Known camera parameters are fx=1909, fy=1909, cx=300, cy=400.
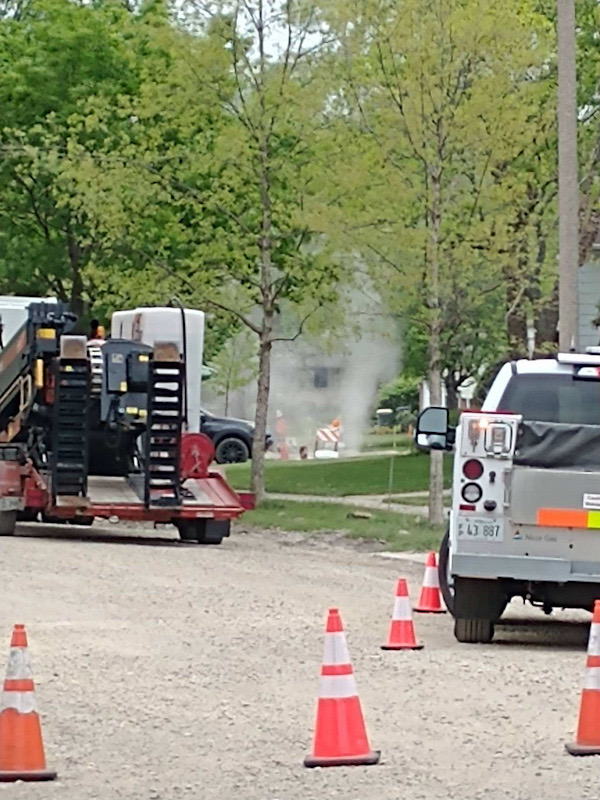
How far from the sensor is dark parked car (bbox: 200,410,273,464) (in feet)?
155

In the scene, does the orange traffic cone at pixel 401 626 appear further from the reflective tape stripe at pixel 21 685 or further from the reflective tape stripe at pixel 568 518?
the reflective tape stripe at pixel 21 685

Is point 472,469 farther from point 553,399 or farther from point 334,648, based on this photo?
point 334,648

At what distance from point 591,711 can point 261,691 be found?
110 inches

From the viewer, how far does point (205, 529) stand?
24.0 m

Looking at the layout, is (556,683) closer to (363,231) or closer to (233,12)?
(363,231)

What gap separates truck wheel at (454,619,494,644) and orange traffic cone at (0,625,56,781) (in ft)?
17.4

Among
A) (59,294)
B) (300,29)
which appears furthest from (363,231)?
(59,294)

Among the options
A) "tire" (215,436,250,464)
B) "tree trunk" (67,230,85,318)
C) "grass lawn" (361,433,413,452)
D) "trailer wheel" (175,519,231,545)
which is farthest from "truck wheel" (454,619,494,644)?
"grass lawn" (361,433,413,452)

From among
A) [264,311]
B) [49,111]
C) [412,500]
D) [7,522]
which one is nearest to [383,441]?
[49,111]

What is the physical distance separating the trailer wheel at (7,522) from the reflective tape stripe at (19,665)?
15.4 metres

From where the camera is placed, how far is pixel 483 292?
2759cm

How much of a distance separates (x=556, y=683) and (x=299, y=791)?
11.6 ft

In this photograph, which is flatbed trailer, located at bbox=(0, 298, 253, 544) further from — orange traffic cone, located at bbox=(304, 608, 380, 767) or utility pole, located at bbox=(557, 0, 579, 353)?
orange traffic cone, located at bbox=(304, 608, 380, 767)

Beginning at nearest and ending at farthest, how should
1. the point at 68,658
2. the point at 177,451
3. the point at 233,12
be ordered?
the point at 68,658, the point at 177,451, the point at 233,12
